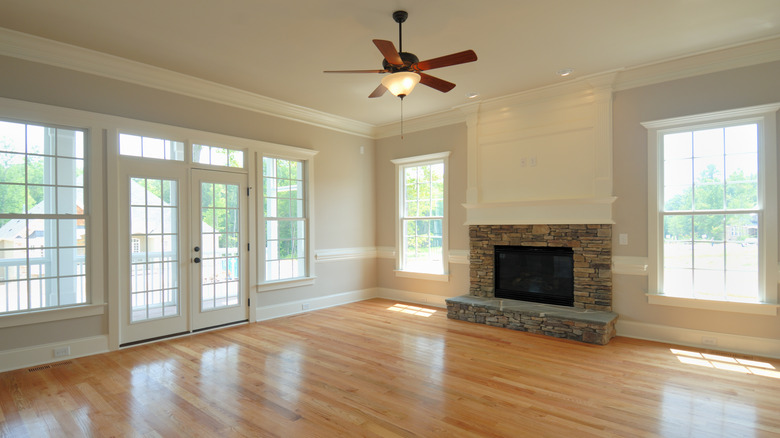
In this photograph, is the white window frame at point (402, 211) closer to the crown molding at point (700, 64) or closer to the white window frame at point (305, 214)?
the white window frame at point (305, 214)

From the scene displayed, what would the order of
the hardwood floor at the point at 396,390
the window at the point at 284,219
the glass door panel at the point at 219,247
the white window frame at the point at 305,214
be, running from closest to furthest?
the hardwood floor at the point at 396,390, the glass door panel at the point at 219,247, the white window frame at the point at 305,214, the window at the point at 284,219

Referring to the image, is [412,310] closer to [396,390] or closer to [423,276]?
[423,276]

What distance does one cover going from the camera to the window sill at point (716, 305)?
394 cm

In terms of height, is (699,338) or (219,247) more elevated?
(219,247)

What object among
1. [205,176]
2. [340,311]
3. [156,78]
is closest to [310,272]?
[340,311]

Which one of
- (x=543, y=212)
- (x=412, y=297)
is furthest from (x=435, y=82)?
(x=412, y=297)

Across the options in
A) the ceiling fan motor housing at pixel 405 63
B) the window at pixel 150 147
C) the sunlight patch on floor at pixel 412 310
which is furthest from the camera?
the sunlight patch on floor at pixel 412 310

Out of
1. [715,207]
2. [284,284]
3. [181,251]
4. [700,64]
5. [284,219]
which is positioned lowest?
[284,284]

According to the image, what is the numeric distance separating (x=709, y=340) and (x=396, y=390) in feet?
11.2

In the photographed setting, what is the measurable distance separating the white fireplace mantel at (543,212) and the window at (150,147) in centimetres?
386

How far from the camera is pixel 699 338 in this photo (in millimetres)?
4270

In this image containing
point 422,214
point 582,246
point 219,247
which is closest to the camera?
point 582,246

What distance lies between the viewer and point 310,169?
6207 millimetres

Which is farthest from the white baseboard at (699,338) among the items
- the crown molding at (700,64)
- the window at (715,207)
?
the crown molding at (700,64)
